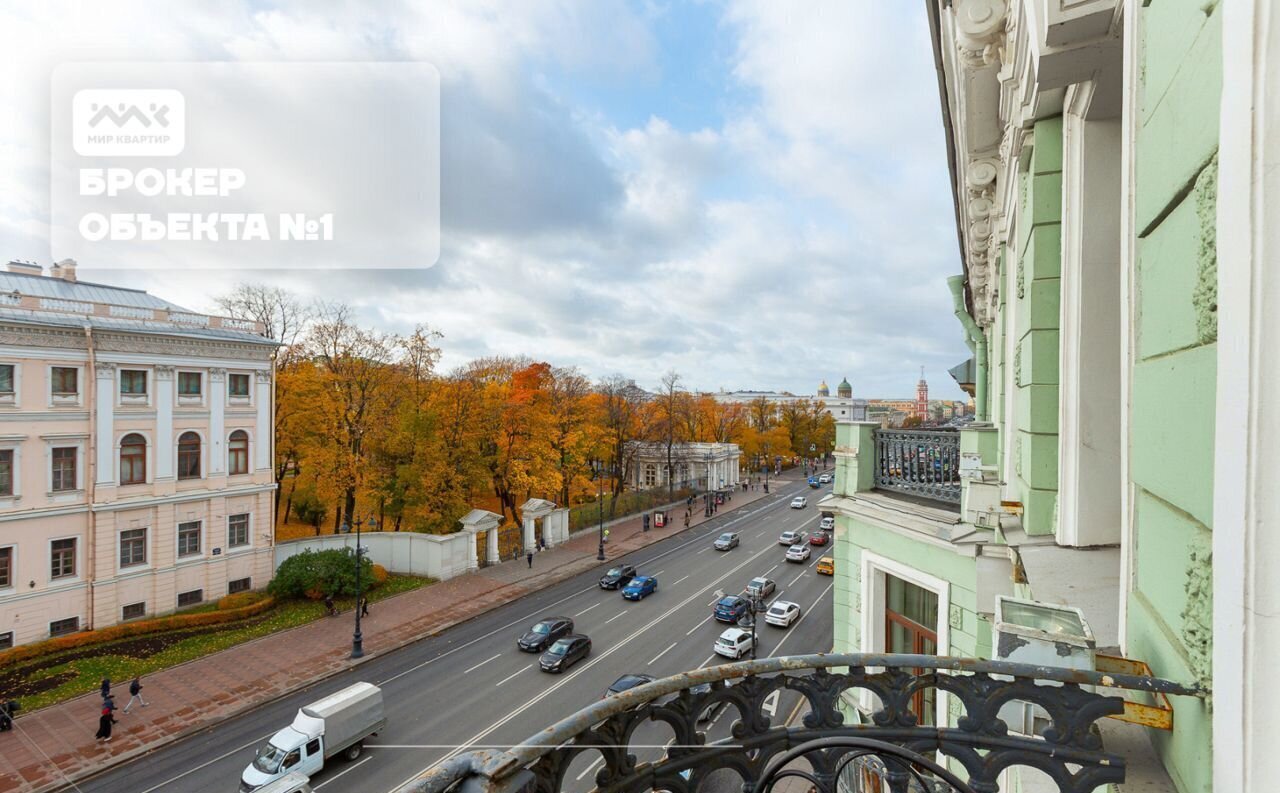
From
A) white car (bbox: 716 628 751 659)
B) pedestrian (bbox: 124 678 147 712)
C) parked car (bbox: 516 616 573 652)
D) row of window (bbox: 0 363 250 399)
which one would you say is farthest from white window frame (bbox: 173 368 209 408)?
white car (bbox: 716 628 751 659)

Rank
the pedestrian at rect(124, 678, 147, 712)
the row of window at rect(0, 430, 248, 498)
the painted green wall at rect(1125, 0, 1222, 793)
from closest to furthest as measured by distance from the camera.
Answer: the painted green wall at rect(1125, 0, 1222, 793) < the pedestrian at rect(124, 678, 147, 712) < the row of window at rect(0, 430, 248, 498)

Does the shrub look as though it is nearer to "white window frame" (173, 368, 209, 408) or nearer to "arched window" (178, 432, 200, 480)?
"arched window" (178, 432, 200, 480)

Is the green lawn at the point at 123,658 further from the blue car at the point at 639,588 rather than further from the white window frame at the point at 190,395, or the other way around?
the blue car at the point at 639,588

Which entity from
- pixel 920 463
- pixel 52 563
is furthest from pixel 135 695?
pixel 920 463

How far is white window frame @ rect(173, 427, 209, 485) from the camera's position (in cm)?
2081

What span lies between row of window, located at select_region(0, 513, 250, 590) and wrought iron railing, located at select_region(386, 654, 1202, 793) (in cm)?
2470

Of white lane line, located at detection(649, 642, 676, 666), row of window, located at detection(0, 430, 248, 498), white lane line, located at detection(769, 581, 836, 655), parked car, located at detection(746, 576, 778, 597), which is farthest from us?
parked car, located at detection(746, 576, 778, 597)

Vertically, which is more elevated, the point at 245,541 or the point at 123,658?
the point at 245,541

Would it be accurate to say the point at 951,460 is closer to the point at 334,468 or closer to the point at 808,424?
the point at 334,468

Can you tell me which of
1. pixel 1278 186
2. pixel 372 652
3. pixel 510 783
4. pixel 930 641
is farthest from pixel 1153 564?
pixel 372 652

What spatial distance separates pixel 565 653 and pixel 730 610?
22.3 feet

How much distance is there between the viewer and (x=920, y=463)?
24.7 ft

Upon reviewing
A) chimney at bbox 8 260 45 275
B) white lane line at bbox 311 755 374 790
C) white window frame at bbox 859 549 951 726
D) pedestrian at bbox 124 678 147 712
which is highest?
chimney at bbox 8 260 45 275

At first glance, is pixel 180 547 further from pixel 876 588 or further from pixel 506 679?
pixel 876 588
